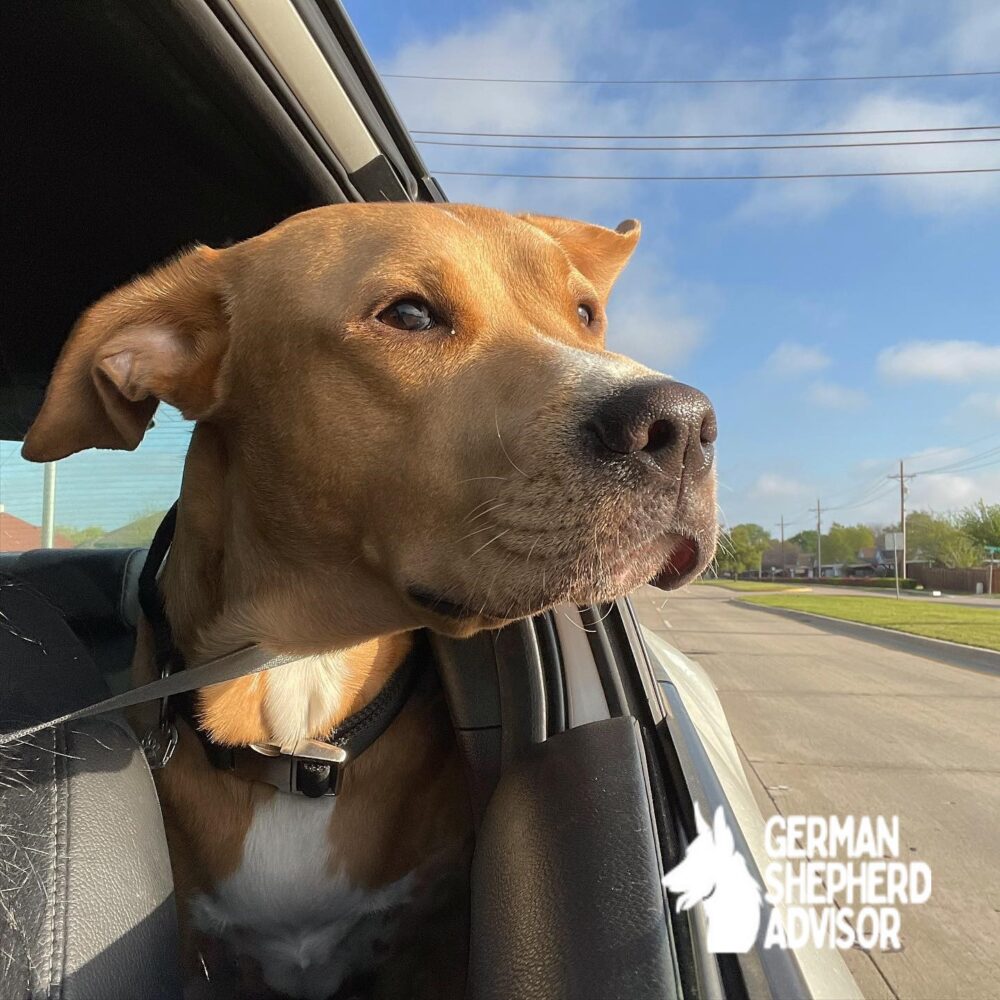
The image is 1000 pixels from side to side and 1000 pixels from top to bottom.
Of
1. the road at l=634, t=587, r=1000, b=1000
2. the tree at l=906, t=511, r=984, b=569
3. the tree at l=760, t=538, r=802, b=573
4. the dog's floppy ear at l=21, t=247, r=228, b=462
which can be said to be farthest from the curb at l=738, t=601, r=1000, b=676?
the tree at l=760, t=538, r=802, b=573

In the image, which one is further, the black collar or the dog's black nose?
the black collar

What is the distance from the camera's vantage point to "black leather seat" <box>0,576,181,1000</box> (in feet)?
3.66

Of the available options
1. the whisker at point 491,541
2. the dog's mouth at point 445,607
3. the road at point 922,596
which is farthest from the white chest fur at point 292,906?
the road at point 922,596

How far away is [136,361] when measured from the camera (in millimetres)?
1935

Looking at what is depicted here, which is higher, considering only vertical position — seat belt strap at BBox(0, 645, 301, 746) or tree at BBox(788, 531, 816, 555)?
tree at BBox(788, 531, 816, 555)

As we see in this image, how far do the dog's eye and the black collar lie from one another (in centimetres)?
96

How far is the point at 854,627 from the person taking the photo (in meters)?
21.8

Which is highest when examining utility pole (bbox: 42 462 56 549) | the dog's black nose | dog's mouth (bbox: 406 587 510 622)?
the dog's black nose

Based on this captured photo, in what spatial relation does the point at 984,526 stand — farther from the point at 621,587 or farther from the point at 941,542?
the point at 621,587

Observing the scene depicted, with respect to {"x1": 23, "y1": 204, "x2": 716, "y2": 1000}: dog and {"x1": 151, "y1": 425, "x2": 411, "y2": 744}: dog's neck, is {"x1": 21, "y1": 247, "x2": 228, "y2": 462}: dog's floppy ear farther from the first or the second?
{"x1": 151, "y1": 425, "x2": 411, "y2": 744}: dog's neck

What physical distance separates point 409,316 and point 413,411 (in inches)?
9.3

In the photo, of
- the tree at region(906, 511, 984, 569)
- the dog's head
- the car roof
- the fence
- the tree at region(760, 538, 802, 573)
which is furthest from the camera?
the tree at region(760, 538, 802, 573)

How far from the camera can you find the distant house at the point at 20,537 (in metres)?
2.92

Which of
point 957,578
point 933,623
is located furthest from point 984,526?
point 933,623
